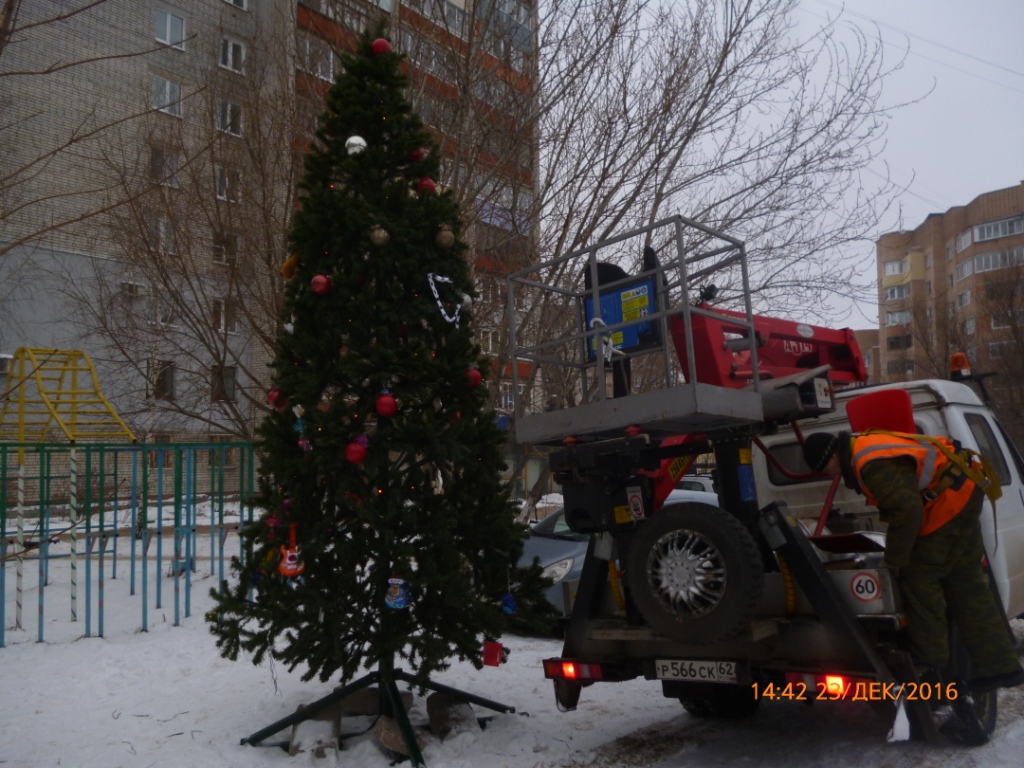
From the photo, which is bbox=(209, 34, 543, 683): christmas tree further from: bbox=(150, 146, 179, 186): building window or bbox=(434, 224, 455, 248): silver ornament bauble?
bbox=(150, 146, 179, 186): building window

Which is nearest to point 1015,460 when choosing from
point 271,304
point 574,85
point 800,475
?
point 800,475

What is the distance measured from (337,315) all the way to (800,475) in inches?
146

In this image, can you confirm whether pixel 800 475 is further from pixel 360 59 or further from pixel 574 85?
pixel 574 85

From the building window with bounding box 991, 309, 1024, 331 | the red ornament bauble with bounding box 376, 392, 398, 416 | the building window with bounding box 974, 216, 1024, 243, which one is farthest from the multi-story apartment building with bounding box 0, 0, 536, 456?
the building window with bounding box 974, 216, 1024, 243

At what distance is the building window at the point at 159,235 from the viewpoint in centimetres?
1212

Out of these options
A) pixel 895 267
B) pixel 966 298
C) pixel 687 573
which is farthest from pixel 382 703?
pixel 895 267

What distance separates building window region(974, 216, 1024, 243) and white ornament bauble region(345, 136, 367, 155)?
2118 inches

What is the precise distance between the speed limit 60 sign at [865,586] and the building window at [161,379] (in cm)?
1030

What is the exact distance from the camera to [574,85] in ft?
38.9

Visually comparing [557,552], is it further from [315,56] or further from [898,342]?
[898,342]

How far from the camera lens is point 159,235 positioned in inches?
485

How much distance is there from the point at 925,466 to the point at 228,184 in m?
9.81

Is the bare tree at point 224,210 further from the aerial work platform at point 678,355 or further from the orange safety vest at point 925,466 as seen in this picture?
the orange safety vest at point 925,466

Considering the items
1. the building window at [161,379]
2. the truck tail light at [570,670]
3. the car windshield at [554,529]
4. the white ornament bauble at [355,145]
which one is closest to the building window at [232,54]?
the building window at [161,379]
